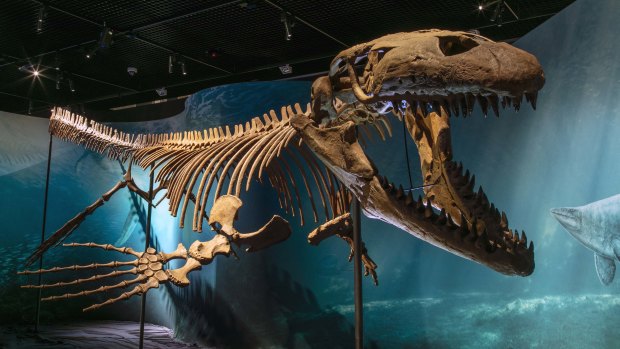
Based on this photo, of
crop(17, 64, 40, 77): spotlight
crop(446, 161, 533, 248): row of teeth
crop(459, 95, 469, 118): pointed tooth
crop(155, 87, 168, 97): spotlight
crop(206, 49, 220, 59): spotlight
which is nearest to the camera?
crop(459, 95, 469, 118): pointed tooth

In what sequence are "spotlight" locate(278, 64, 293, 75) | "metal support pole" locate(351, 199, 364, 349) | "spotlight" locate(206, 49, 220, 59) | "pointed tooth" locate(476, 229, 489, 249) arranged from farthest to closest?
"spotlight" locate(278, 64, 293, 75) → "spotlight" locate(206, 49, 220, 59) → "metal support pole" locate(351, 199, 364, 349) → "pointed tooth" locate(476, 229, 489, 249)

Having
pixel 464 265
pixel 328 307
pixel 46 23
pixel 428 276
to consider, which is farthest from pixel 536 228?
pixel 46 23

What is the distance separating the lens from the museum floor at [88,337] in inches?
278

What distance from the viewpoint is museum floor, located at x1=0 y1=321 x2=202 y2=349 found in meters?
7.05

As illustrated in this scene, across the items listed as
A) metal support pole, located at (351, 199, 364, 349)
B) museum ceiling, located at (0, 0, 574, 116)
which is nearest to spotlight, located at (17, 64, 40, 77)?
museum ceiling, located at (0, 0, 574, 116)

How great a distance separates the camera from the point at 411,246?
6.32 meters

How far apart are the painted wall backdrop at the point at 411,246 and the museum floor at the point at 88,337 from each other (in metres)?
0.33

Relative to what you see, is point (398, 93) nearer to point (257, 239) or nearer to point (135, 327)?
point (257, 239)

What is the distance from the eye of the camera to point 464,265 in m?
5.88

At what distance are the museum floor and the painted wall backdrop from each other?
33 centimetres

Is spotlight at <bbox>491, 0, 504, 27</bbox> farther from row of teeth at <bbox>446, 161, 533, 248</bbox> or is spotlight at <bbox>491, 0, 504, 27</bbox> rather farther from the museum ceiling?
row of teeth at <bbox>446, 161, 533, 248</bbox>

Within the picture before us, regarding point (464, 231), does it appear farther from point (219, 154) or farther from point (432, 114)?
point (219, 154)

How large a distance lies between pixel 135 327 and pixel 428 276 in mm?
5278

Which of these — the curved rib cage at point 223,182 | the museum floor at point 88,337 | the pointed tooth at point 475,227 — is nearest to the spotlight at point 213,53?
the curved rib cage at point 223,182
